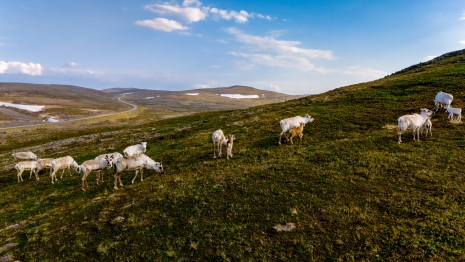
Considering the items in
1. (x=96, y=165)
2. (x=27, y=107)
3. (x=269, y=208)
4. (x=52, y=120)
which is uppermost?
(x=269, y=208)

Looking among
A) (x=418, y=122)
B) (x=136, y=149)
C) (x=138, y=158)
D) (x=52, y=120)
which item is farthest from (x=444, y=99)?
(x=52, y=120)

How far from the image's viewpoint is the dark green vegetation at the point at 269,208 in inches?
414

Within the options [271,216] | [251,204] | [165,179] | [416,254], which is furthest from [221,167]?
[416,254]

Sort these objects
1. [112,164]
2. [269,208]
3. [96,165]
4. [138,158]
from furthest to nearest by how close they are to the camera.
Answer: [112,164] < [96,165] < [138,158] < [269,208]

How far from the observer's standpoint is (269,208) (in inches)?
520

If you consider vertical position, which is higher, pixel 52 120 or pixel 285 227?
pixel 285 227

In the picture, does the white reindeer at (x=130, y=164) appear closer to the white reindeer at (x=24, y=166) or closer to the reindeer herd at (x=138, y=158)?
the reindeer herd at (x=138, y=158)

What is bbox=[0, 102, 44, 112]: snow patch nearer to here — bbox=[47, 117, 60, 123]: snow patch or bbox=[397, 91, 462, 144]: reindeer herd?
bbox=[47, 117, 60, 123]: snow patch

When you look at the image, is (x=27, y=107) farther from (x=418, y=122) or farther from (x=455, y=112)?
(x=455, y=112)

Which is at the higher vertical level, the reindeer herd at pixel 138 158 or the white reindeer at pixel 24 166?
the reindeer herd at pixel 138 158

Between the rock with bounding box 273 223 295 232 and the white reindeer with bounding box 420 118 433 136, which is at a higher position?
the white reindeer with bounding box 420 118 433 136

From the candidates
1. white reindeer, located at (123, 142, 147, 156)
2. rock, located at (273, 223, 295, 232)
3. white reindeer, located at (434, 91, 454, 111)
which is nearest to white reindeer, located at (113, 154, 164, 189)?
white reindeer, located at (123, 142, 147, 156)

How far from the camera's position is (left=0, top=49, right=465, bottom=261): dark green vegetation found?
10516 millimetres

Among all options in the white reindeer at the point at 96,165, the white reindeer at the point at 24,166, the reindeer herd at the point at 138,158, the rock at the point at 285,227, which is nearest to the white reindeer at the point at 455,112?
the reindeer herd at the point at 138,158
